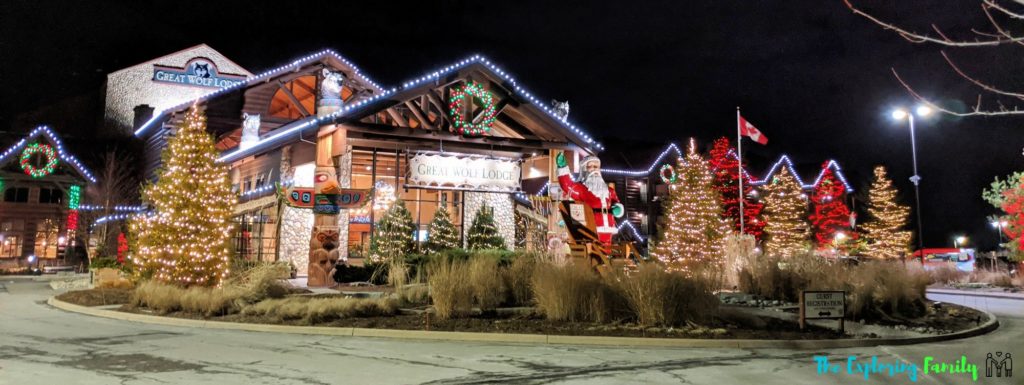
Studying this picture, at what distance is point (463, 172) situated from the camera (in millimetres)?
24766

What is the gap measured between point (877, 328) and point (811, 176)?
52510mm

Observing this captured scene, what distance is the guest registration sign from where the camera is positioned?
1157cm

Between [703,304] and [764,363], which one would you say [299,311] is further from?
[764,363]

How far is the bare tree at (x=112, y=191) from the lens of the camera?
38.4 metres

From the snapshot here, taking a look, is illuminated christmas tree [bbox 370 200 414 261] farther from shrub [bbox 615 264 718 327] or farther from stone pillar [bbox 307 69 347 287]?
shrub [bbox 615 264 718 327]

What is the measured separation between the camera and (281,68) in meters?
34.3

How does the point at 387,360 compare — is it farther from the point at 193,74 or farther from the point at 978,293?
the point at 193,74

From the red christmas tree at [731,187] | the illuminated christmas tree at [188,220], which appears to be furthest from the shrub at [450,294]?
the red christmas tree at [731,187]

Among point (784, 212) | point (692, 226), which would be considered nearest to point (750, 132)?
point (692, 226)

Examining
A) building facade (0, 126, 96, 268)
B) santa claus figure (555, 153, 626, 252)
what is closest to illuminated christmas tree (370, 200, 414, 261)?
santa claus figure (555, 153, 626, 252)

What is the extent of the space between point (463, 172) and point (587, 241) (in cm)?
944

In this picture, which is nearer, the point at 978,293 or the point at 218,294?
the point at 218,294

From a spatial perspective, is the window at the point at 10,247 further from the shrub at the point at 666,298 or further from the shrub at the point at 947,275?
the shrub at the point at 947,275

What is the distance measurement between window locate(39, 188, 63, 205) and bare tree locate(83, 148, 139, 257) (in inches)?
78.4
